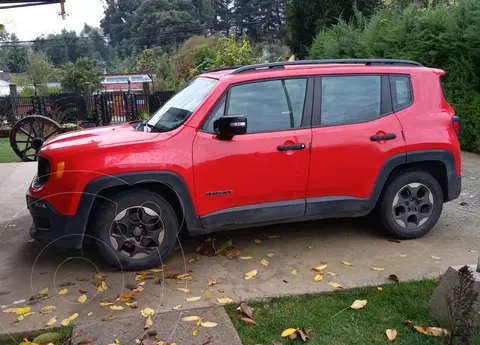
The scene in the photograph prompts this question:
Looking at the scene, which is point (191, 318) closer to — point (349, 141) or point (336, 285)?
point (336, 285)

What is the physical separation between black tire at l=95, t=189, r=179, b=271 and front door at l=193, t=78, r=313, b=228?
0.98ft

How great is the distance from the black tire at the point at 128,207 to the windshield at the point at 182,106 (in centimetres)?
69

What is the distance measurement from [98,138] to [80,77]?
31.5 meters

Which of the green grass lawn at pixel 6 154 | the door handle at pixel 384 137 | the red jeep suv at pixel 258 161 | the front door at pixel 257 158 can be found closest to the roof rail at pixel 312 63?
the red jeep suv at pixel 258 161

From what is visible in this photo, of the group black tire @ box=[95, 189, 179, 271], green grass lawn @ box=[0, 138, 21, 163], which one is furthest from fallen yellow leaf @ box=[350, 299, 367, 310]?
green grass lawn @ box=[0, 138, 21, 163]

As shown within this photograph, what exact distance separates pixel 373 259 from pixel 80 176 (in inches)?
107

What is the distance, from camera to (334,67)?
15.4ft

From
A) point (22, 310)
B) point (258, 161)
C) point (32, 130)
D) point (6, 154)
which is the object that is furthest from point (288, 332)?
point (6, 154)

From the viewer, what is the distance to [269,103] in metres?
4.45

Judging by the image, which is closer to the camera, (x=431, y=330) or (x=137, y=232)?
(x=431, y=330)

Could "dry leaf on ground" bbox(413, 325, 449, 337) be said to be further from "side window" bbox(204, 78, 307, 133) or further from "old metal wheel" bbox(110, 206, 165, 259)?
"old metal wheel" bbox(110, 206, 165, 259)

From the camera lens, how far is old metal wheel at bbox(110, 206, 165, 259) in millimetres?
4090

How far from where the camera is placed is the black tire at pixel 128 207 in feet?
13.3

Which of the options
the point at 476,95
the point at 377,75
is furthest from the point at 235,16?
the point at 377,75
